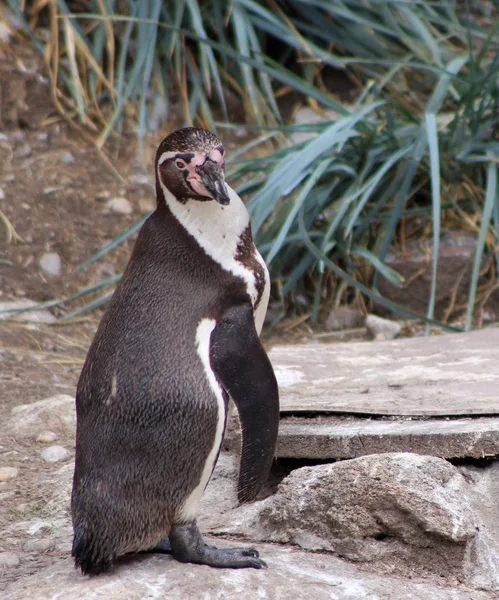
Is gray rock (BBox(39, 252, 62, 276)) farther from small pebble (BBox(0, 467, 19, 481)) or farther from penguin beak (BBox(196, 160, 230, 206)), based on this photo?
penguin beak (BBox(196, 160, 230, 206))

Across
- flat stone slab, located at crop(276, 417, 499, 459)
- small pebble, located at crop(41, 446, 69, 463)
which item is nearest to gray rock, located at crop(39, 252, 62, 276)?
small pebble, located at crop(41, 446, 69, 463)

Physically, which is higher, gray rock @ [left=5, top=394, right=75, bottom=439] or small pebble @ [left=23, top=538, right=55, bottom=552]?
gray rock @ [left=5, top=394, right=75, bottom=439]

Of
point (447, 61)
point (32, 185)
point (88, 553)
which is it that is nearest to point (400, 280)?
point (447, 61)

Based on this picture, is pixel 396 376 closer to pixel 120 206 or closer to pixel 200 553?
pixel 200 553

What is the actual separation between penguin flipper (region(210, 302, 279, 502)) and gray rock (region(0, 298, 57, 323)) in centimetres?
174

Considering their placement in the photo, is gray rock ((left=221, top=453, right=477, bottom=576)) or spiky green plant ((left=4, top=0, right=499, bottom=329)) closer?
gray rock ((left=221, top=453, right=477, bottom=576))

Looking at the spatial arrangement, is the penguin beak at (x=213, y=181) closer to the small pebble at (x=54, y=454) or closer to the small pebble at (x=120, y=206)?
the small pebble at (x=54, y=454)

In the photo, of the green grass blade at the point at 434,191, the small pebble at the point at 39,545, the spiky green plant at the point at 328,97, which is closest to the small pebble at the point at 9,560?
the small pebble at the point at 39,545

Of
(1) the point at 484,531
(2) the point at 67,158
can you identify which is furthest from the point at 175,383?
(2) the point at 67,158

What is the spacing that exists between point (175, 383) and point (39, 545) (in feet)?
1.87

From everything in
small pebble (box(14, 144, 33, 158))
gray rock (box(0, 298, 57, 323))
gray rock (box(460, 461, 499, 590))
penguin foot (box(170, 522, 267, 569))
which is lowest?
gray rock (box(460, 461, 499, 590))

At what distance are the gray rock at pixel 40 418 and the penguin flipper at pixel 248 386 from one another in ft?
2.92

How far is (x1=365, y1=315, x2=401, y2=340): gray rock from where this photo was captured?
3148 millimetres

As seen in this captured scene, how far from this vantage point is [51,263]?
342 cm
